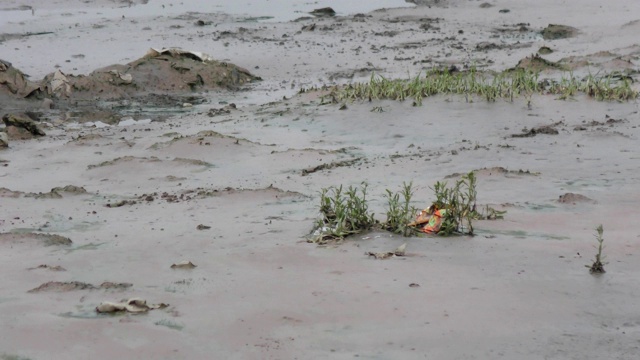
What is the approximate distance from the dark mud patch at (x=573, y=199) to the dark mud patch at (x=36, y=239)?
2.75 metres

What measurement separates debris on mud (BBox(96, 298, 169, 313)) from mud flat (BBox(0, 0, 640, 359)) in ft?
0.06

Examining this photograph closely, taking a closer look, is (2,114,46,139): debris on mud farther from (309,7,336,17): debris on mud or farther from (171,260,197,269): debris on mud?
(309,7,336,17): debris on mud

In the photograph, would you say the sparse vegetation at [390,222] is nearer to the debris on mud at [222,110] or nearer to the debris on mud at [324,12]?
the debris on mud at [222,110]

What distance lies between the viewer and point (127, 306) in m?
3.77

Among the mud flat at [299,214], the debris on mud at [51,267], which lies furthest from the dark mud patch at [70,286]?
the debris on mud at [51,267]

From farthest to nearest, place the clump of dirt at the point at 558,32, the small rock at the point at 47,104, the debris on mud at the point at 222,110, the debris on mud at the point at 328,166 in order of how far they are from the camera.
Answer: the clump of dirt at the point at 558,32 < the small rock at the point at 47,104 < the debris on mud at the point at 222,110 < the debris on mud at the point at 328,166

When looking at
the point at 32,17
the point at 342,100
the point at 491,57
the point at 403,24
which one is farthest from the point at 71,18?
the point at 342,100

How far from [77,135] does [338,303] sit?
5.49 metres

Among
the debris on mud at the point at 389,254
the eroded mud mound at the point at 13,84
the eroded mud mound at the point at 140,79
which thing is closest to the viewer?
the debris on mud at the point at 389,254

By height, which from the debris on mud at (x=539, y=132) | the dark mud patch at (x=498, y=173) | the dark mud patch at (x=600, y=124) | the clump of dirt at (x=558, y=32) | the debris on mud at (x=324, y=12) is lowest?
the dark mud patch at (x=498, y=173)

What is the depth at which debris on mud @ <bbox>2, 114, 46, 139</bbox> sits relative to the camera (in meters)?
8.32

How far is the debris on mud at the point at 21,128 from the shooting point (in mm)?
8320

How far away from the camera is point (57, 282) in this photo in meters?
4.15

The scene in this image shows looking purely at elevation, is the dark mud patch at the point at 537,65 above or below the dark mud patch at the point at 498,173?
above
